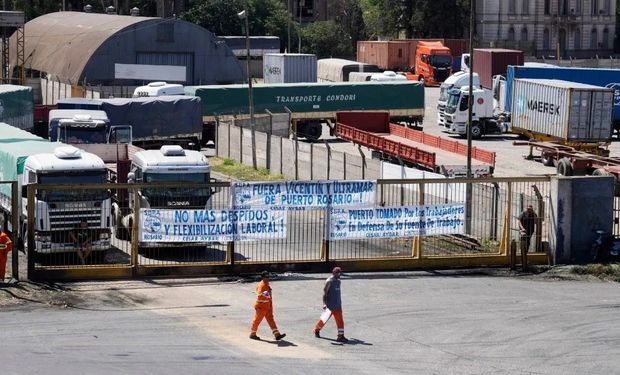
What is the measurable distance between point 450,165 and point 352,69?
51110mm

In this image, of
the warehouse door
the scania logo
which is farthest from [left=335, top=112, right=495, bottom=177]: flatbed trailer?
the warehouse door

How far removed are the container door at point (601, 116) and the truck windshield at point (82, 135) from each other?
23.5 meters

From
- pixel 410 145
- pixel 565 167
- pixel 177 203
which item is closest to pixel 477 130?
pixel 410 145

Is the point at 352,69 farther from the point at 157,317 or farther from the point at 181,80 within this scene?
the point at 157,317

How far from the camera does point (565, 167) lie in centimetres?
4816

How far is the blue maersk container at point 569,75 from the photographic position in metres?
65.3

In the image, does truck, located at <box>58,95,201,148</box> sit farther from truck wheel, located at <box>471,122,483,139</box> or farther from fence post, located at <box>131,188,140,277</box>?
fence post, located at <box>131,188,140,277</box>

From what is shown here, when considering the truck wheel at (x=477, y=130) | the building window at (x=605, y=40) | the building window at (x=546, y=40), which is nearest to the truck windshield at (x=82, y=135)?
the truck wheel at (x=477, y=130)

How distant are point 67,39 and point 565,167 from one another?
1683 inches

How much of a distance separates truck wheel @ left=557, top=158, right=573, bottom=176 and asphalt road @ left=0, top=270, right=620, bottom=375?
22.0 m

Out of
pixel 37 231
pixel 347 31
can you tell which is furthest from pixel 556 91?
pixel 347 31

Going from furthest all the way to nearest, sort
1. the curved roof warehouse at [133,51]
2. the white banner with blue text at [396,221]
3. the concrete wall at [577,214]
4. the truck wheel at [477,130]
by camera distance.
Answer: the curved roof warehouse at [133,51] → the truck wheel at [477,130] → the concrete wall at [577,214] → the white banner with blue text at [396,221]

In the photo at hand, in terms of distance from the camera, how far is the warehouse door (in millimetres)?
75875

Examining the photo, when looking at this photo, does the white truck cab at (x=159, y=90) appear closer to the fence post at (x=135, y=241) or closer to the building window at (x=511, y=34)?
the fence post at (x=135, y=241)
